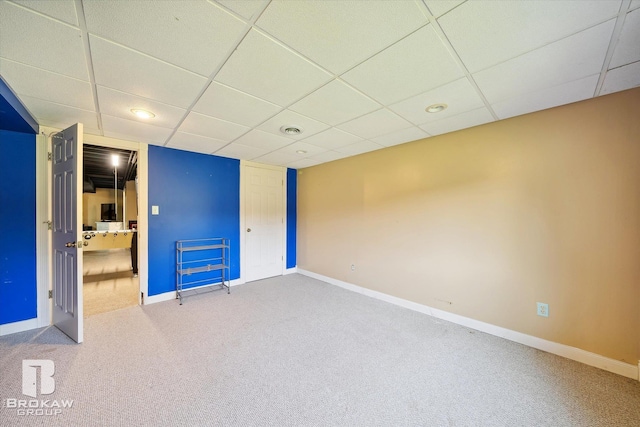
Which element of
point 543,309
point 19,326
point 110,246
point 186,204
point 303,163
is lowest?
point 19,326

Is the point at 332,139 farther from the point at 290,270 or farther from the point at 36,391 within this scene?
the point at 36,391

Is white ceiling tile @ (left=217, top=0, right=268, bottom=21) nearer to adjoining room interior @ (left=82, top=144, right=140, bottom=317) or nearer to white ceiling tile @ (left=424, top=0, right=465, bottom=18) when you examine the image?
white ceiling tile @ (left=424, top=0, right=465, bottom=18)

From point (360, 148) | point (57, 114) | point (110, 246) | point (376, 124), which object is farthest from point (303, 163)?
point (110, 246)

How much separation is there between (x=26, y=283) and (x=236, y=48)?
3.33 m

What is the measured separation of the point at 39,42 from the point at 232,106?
3.65 feet

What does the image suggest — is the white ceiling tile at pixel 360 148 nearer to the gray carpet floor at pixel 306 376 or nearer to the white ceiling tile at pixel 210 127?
the white ceiling tile at pixel 210 127

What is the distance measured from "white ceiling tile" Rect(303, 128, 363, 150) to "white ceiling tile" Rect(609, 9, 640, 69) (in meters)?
2.01

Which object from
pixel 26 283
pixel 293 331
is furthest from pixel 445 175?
pixel 26 283

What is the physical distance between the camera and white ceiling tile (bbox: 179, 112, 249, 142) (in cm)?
240

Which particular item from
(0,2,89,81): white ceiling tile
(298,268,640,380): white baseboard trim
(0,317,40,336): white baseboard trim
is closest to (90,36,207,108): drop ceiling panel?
(0,2,89,81): white ceiling tile

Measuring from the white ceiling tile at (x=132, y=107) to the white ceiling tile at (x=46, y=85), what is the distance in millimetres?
91

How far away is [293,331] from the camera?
2551 millimetres

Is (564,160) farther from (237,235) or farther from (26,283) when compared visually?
(26,283)

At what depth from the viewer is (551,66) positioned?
1541 millimetres
